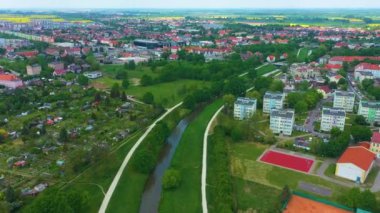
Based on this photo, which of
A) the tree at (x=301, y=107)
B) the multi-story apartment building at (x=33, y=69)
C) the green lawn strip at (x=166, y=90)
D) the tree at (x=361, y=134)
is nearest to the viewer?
the tree at (x=361, y=134)

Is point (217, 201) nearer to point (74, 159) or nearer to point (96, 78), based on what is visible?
point (74, 159)

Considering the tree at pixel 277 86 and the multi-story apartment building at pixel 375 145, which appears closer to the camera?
the multi-story apartment building at pixel 375 145

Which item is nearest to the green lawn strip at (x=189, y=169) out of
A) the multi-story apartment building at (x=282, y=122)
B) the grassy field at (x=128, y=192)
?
the grassy field at (x=128, y=192)

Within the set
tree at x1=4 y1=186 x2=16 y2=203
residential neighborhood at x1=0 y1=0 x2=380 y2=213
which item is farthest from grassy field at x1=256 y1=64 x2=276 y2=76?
tree at x1=4 y1=186 x2=16 y2=203

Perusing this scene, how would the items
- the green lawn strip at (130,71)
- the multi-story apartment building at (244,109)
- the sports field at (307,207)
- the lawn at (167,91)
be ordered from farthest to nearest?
the green lawn strip at (130,71) < the lawn at (167,91) < the multi-story apartment building at (244,109) < the sports field at (307,207)

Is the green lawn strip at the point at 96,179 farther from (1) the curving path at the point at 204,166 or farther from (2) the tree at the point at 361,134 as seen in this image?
(2) the tree at the point at 361,134

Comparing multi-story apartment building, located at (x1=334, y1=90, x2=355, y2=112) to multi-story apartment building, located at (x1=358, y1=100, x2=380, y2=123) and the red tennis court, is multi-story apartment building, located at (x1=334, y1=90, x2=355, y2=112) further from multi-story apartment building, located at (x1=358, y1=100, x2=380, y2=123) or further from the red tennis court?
the red tennis court
